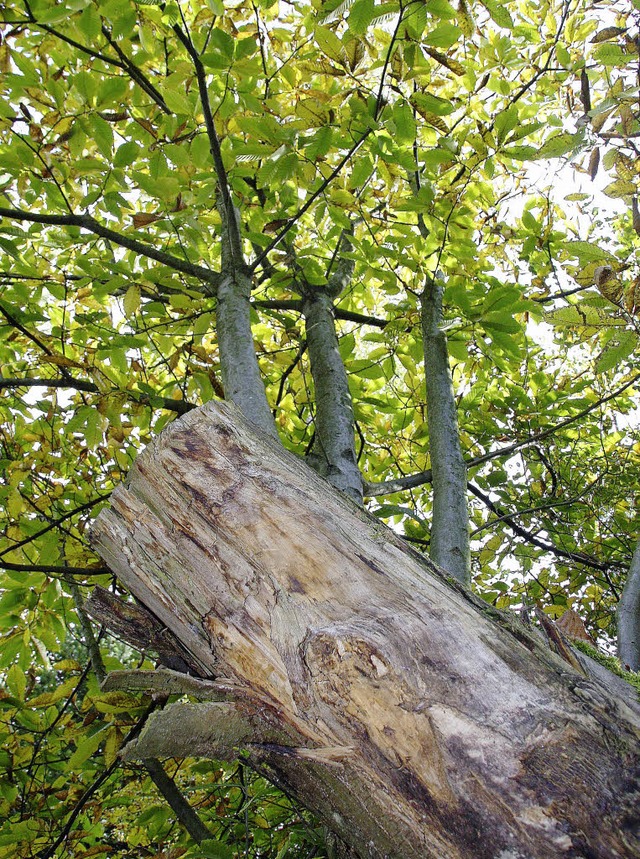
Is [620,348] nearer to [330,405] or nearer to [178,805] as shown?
[330,405]

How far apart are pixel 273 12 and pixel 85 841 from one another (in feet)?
13.8

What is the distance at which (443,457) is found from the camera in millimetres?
2445

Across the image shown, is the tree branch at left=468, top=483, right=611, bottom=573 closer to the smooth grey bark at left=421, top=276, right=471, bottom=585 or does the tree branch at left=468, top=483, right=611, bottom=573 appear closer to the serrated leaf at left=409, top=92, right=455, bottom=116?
the smooth grey bark at left=421, top=276, right=471, bottom=585

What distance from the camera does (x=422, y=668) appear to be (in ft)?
3.04

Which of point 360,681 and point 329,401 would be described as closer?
point 360,681

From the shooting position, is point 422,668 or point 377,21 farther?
point 377,21

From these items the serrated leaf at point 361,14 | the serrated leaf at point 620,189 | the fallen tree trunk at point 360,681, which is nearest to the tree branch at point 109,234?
the serrated leaf at point 361,14

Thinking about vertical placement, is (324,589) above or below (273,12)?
below

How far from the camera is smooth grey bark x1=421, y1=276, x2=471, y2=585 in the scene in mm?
2191

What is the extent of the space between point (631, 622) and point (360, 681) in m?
1.51

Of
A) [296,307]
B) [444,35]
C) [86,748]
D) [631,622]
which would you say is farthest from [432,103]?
[86,748]

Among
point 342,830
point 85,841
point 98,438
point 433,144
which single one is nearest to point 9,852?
point 85,841

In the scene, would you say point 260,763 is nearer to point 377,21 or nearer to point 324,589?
point 324,589

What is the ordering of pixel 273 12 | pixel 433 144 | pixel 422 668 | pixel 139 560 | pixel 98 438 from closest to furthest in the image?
pixel 422 668, pixel 139 560, pixel 98 438, pixel 273 12, pixel 433 144
